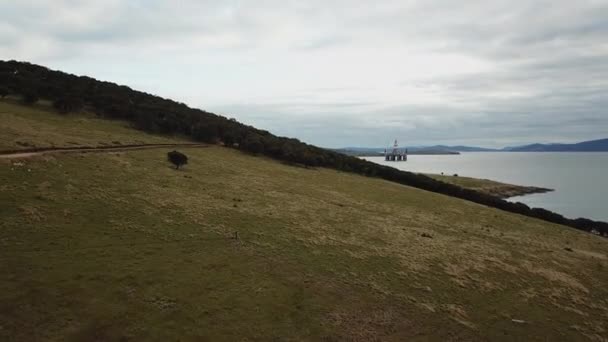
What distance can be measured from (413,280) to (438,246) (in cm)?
922

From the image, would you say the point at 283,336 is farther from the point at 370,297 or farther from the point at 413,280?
the point at 413,280

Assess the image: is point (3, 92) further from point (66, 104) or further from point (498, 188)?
point (498, 188)

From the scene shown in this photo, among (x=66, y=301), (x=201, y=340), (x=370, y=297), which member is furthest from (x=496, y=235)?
(x=66, y=301)

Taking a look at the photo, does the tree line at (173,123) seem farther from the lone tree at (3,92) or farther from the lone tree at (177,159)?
the lone tree at (177,159)

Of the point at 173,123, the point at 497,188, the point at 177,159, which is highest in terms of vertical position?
the point at 173,123

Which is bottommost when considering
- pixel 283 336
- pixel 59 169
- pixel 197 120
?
pixel 283 336

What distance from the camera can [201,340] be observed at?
15273 millimetres

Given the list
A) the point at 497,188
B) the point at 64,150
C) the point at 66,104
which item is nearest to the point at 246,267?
the point at 64,150

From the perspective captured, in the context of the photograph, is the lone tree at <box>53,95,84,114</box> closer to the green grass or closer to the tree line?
the tree line

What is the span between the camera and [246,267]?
22.2 m

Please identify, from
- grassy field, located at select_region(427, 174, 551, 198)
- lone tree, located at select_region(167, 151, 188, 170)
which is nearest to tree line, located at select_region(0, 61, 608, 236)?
lone tree, located at select_region(167, 151, 188, 170)

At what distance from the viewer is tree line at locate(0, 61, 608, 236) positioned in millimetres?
60500

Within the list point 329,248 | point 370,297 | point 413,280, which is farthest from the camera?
point 329,248

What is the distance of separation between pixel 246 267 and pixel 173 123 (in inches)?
2065
